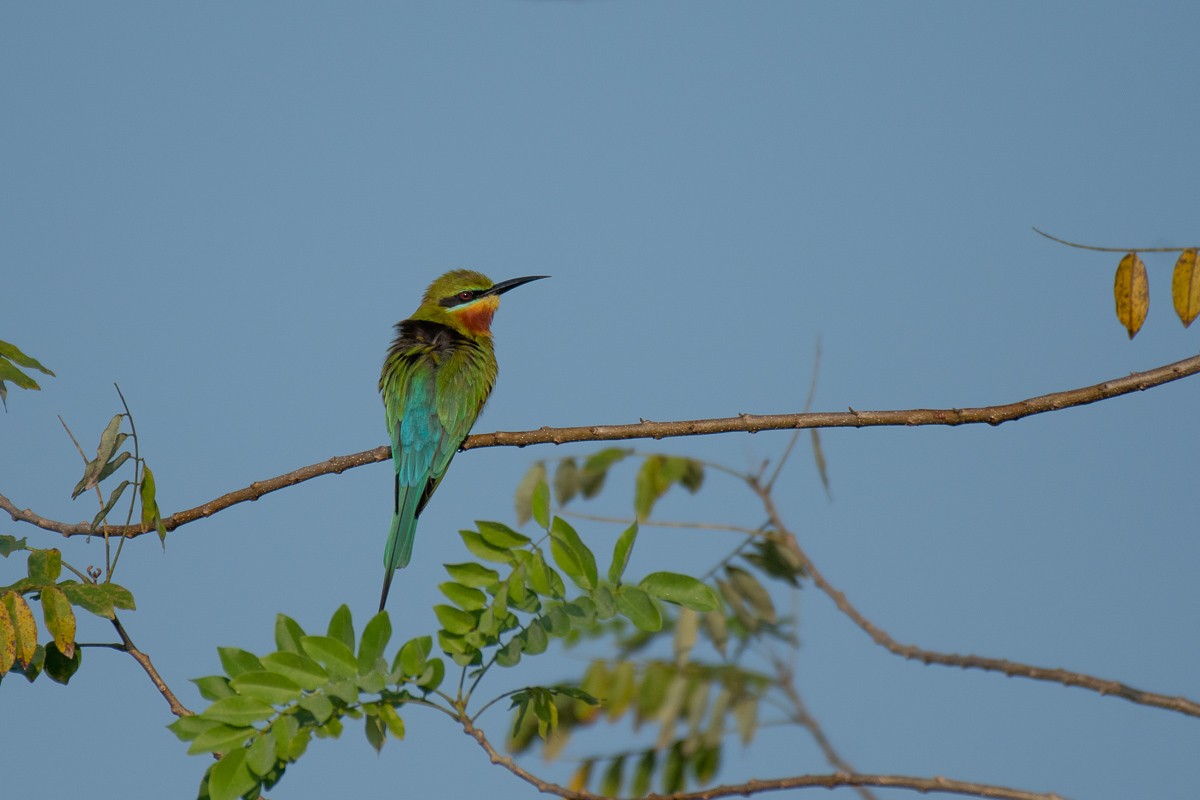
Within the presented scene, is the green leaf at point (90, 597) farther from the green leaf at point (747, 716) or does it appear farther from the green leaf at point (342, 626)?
the green leaf at point (747, 716)

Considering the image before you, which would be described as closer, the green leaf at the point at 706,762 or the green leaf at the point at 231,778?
the green leaf at the point at 231,778

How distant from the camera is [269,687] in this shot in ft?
6.59

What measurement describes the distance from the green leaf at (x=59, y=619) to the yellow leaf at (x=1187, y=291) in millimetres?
2341

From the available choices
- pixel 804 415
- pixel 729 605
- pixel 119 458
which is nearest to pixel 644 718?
pixel 729 605

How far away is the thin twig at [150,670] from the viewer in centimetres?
227

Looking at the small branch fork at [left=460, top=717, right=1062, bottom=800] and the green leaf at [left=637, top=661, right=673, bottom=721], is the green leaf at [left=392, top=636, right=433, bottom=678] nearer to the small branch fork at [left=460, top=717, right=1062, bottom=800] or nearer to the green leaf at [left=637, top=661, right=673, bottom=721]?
the small branch fork at [left=460, top=717, right=1062, bottom=800]

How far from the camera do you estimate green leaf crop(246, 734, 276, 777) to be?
6.46 ft

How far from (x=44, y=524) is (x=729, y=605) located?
1852 millimetres

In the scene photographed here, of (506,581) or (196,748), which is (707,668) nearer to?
(506,581)

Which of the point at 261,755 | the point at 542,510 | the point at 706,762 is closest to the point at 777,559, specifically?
the point at 706,762

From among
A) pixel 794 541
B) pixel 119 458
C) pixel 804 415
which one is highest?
pixel 119 458

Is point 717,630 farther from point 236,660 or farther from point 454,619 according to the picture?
point 236,660

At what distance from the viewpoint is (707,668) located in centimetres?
346

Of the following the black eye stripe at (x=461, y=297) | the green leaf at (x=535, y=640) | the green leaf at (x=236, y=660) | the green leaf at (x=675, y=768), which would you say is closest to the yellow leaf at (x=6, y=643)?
the green leaf at (x=236, y=660)
